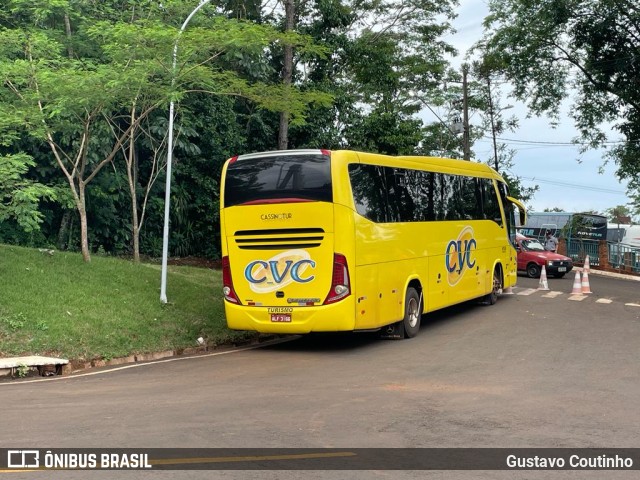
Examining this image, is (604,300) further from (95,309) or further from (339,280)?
(95,309)

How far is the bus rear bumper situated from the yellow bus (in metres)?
0.02

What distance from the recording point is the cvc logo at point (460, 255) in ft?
50.9

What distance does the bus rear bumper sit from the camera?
1141 cm

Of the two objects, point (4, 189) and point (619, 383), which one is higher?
point (4, 189)

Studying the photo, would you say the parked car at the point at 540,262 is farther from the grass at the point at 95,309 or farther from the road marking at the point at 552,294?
the grass at the point at 95,309

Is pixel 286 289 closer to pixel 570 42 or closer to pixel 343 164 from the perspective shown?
pixel 343 164

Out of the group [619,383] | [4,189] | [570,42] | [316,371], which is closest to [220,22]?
[4,189]

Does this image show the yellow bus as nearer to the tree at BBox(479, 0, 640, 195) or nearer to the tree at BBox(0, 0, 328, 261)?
the tree at BBox(0, 0, 328, 261)

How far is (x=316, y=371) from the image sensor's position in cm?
1015

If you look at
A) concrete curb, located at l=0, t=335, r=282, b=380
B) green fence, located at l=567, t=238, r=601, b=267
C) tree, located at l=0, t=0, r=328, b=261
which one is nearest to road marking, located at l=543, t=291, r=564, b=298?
tree, located at l=0, t=0, r=328, b=261

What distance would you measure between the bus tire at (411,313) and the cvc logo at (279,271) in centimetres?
262

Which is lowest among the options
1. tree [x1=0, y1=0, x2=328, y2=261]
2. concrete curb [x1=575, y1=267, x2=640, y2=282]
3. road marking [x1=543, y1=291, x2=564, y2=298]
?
concrete curb [x1=575, y1=267, x2=640, y2=282]

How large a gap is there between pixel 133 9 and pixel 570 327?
14078mm

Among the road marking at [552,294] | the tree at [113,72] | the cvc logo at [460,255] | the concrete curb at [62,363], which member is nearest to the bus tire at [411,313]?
the cvc logo at [460,255]
